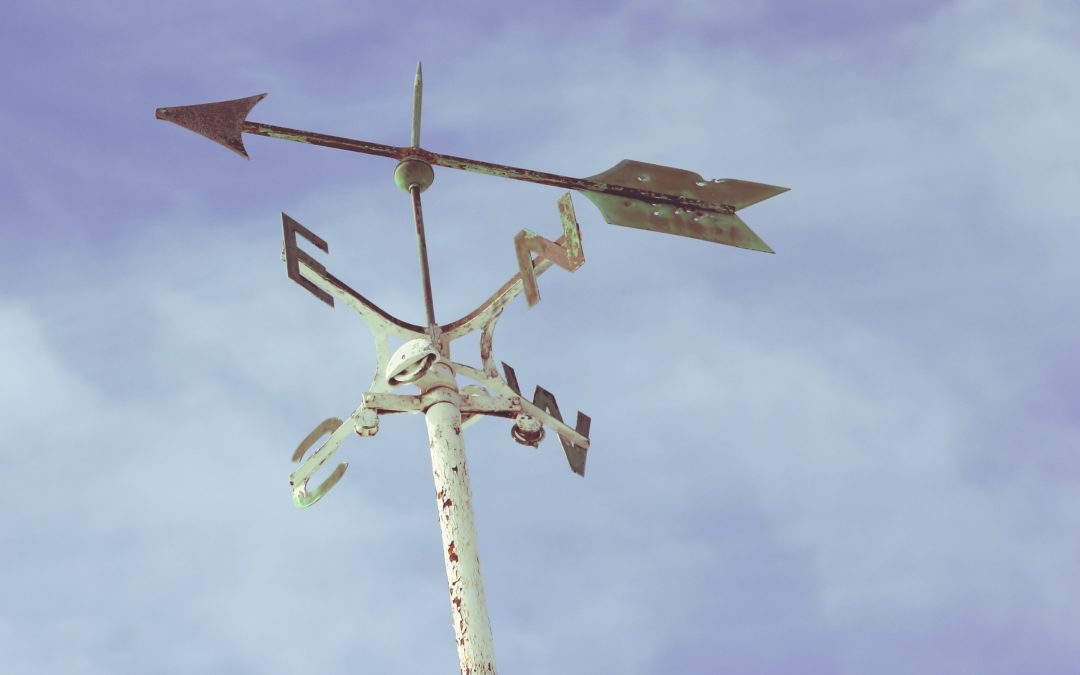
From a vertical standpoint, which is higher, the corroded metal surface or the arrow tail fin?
the arrow tail fin

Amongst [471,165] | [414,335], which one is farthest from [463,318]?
[471,165]

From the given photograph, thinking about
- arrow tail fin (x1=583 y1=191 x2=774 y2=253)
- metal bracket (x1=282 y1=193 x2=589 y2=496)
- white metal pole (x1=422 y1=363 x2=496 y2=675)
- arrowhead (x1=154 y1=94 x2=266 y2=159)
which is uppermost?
arrowhead (x1=154 y1=94 x2=266 y2=159)

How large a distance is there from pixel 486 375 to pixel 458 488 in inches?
38.8

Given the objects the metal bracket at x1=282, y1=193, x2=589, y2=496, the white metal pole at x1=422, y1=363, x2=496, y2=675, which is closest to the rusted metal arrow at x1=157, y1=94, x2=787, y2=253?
the metal bracket at x1=282, y1=193, x2=589, y2=496

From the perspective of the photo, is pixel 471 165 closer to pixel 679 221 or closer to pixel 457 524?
pixel 679 221

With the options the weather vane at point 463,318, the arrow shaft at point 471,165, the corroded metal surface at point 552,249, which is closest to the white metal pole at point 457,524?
the weather vane at point 463,318

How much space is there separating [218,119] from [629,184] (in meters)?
2.94

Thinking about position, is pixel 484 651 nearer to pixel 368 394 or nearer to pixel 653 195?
pixel 368 394

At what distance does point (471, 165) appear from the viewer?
8.21 metres

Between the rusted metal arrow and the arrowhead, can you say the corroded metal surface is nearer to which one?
the rusted metal arrow

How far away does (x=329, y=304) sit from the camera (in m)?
7.06

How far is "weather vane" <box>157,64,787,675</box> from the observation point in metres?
6.22

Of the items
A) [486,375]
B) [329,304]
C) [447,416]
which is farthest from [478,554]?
[329,304]

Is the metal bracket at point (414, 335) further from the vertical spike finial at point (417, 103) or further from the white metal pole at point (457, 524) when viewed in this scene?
the vertical spike finial at point (417, 103)
